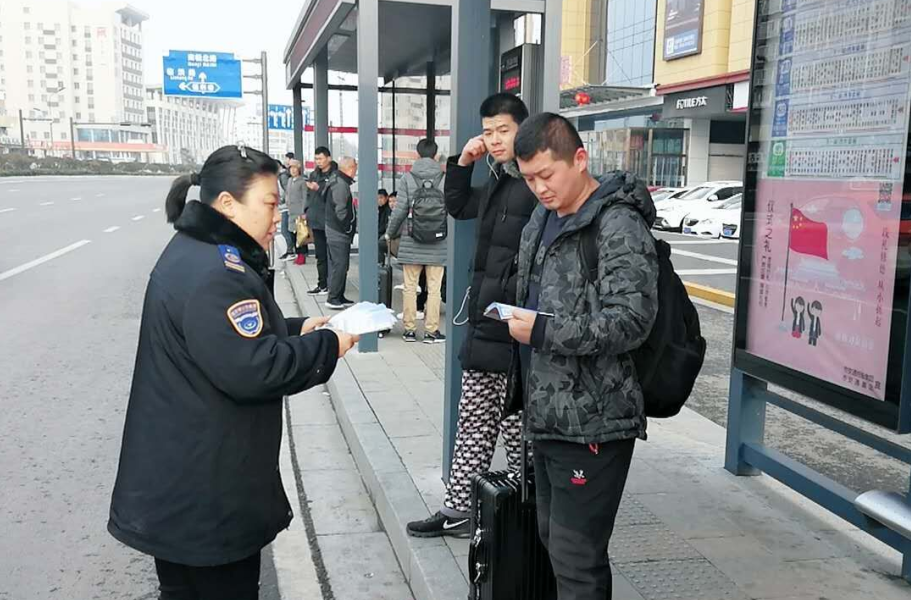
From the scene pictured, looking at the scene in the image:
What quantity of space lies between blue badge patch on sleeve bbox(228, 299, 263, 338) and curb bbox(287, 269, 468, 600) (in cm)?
155

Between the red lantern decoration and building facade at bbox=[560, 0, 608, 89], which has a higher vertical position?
building facade at bbox=[560, 0, 608, 89]

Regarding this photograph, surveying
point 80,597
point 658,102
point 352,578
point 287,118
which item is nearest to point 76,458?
point 80,597

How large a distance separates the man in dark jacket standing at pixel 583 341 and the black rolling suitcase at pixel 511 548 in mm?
349

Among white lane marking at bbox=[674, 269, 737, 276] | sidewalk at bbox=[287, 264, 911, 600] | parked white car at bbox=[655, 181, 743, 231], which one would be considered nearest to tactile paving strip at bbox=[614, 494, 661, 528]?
sidewalk at bbox=[287, 264, 911, 600]

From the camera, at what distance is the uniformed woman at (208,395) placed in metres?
2.14

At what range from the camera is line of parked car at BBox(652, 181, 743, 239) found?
2078 centimetres

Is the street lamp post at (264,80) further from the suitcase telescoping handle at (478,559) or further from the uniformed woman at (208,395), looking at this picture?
the uniformed woman at (208,395)

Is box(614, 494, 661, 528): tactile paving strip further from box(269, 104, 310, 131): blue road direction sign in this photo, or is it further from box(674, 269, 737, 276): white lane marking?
box(269, 104, 310, 131): blue road direction sign

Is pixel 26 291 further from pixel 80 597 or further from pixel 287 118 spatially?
pixel 287 118

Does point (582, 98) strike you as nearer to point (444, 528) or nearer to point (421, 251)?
point (421, 251)

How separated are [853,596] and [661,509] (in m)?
0.99

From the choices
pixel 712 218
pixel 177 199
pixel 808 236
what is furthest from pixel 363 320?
pixel 712 218

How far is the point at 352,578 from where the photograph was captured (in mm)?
3699

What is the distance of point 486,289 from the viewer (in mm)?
3398
